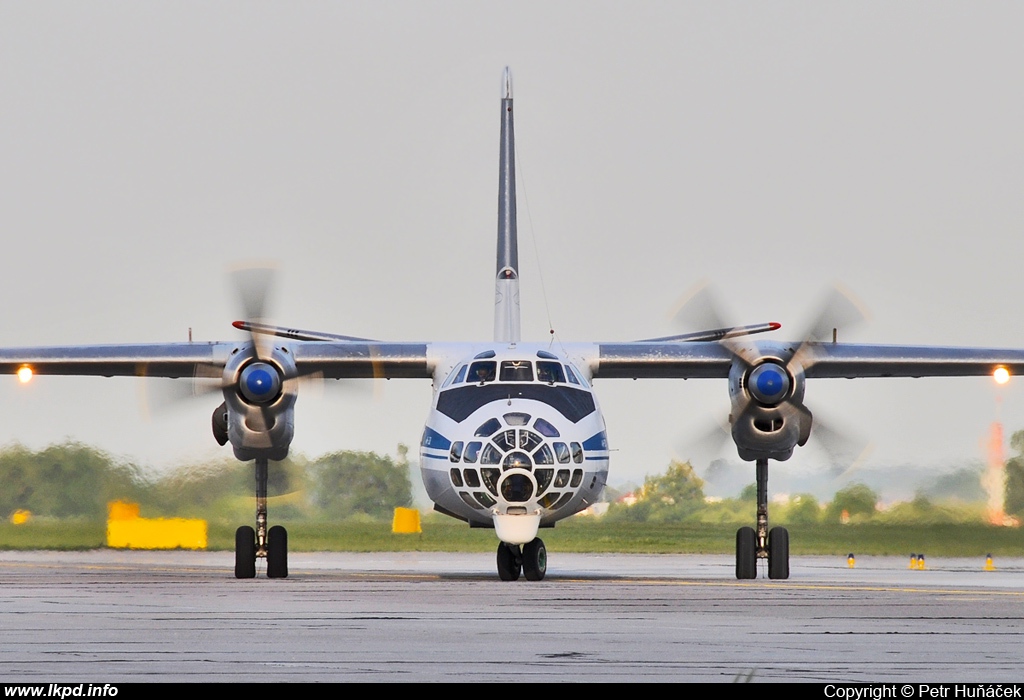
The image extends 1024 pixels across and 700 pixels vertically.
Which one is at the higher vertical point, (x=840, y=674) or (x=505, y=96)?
(x=505, y=96)

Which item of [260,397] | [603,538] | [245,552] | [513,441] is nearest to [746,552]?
[513,441]

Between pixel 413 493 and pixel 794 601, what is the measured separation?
601 inches

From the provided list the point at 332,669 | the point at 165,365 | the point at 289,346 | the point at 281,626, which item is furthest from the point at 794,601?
the point at 165,365

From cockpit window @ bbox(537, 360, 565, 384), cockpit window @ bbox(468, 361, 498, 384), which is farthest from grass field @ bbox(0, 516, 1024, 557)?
cockpit window @ bbox(537, 360, 565, 384)

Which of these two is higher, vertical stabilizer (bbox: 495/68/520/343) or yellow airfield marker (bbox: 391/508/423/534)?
vertical stabilizer (bbox: 495/68/520/343)

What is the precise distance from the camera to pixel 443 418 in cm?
2014

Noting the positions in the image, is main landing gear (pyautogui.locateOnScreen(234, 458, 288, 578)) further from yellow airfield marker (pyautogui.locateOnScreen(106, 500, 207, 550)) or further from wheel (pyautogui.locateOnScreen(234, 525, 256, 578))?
yellow airfield marker (pyautogui.locateOnScreen(106, 500, 207, 550))

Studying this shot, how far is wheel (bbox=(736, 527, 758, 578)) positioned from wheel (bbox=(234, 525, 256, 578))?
680 centimetres

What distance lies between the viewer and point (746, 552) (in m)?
23.0

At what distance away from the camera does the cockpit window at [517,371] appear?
2012 cm

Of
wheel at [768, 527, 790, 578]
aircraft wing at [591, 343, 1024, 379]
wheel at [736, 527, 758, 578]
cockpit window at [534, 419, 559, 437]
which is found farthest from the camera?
aircraft wing at [591, 343, 1024, 379]

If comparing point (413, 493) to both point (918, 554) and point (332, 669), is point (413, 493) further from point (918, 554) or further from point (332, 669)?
point (332, 669)

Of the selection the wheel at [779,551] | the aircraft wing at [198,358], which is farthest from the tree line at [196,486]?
the wheel at [779,551]

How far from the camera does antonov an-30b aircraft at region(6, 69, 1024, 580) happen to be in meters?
18.8
